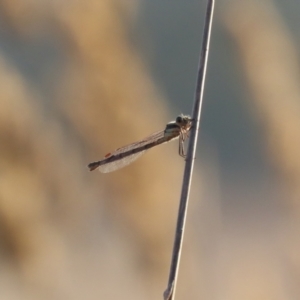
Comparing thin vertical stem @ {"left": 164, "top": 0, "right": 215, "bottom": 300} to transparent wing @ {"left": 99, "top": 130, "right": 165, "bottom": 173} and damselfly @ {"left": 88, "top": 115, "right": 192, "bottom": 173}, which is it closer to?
damselfly @ {"left": 88, "top": 115, "right": 192, "bottom": 173}

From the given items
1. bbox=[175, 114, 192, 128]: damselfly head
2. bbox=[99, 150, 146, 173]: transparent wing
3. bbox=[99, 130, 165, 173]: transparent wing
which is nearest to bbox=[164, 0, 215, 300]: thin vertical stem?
bbox=[175, 114, 192, 128]: damselfly head

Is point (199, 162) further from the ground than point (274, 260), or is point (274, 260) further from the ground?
point (199, 162)

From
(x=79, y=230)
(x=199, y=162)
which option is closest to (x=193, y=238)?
(x=199, y=162)

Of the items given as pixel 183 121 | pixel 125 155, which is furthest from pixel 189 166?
pixel 125 155

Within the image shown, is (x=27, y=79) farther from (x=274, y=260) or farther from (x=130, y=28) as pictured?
(x=274, y=260)

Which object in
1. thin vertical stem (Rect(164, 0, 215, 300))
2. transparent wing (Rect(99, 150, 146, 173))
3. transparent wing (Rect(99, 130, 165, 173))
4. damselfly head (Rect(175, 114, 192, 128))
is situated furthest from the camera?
transparent wing (Rect(99, 150, 146, 173))

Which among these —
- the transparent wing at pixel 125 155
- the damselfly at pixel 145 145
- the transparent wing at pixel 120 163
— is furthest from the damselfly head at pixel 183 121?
the transparent wing at pixel 120 163

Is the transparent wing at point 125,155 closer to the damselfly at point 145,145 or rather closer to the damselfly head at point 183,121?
the damselfly at point 145,145
